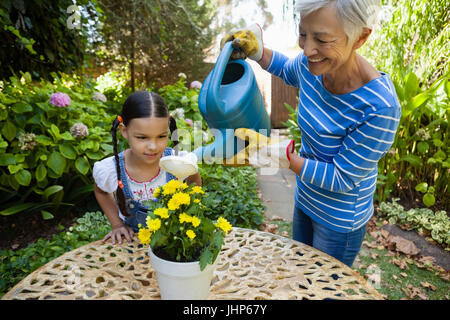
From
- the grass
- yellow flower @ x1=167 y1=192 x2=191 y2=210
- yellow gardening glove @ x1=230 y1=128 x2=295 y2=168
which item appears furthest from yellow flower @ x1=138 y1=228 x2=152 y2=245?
the grass

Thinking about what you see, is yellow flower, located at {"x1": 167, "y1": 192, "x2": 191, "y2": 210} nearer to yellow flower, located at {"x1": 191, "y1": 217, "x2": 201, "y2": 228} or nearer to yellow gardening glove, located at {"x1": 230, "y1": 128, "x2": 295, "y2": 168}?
yellow flower, located at {"x1": 191, "y1": 217, "x2": 201, "y2": 228}

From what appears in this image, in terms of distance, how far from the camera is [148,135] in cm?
105

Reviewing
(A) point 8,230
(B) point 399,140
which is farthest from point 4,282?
(B) point 399,140

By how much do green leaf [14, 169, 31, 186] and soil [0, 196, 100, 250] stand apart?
48 cm

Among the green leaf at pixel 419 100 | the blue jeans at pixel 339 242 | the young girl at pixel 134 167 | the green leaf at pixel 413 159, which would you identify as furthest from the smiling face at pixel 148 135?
the green leaf at pixel 413 159

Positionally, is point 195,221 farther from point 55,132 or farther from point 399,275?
point 399,275

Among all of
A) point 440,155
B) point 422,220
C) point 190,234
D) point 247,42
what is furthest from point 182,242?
point 440,155

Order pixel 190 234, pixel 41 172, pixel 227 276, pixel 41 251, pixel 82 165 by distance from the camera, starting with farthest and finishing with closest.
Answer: pixel 82 165
pixel 41 172
pixel 41 251
pixel 227 276
pixel 190 234

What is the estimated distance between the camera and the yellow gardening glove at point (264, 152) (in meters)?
0.97

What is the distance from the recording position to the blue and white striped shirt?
880 millimetres

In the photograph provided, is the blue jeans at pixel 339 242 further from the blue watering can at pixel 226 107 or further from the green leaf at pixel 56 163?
the green leaf at pixel 56 163

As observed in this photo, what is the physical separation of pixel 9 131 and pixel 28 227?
0.76 metres

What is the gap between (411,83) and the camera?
2.42 metres
